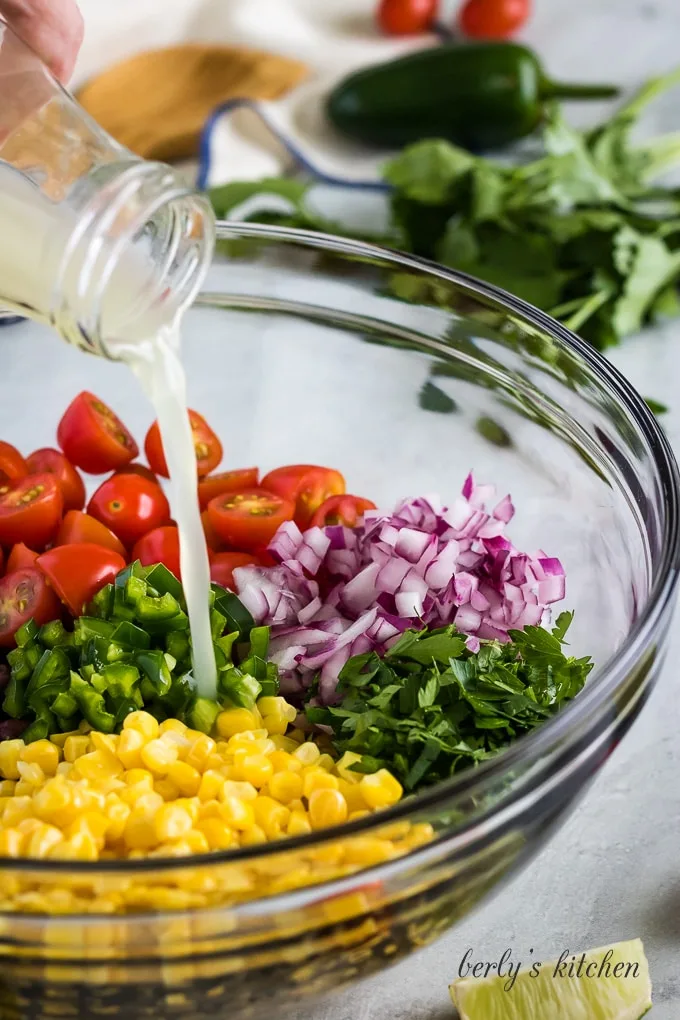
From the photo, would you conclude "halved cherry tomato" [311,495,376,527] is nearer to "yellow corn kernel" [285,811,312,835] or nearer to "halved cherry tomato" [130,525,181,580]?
"halved cherry tomato" [130,525,181,580]

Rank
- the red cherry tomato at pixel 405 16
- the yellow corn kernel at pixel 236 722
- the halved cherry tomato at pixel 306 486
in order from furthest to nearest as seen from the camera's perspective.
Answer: the red cherry tomato at pixel 405 16 < the halved cherry tomato at pixel 306 486 < the yellow corn kernel at pixel 236 722

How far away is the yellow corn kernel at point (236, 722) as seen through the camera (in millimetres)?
1357

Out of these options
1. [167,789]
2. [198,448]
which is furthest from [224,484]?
[167,789]

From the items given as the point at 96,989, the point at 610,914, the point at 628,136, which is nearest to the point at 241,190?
the point at 628,136

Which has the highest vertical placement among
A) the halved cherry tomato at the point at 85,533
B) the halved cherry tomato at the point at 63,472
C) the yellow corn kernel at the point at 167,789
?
the halved cherry tomato at the point at 63,472

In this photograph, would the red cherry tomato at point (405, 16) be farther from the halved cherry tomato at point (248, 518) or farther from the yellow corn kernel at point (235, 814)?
the yellow corn kernel at point (235, 814)

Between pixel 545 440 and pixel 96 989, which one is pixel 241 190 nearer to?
pixel 545 440

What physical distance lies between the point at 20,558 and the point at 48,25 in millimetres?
690

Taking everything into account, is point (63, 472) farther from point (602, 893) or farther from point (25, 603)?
point (602, 893)

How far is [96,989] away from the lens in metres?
1.04

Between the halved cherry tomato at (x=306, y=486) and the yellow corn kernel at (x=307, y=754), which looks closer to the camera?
the yellow corn kernel at (x=307, y=754)

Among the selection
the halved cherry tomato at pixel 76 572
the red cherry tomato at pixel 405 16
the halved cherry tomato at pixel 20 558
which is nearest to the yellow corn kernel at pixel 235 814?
the halved cherry tomato at pixel 76 572

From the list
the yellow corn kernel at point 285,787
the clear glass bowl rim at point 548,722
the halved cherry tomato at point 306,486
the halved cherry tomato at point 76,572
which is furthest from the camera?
the halved cherry tomato at point 306,486

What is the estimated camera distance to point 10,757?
1329mm
